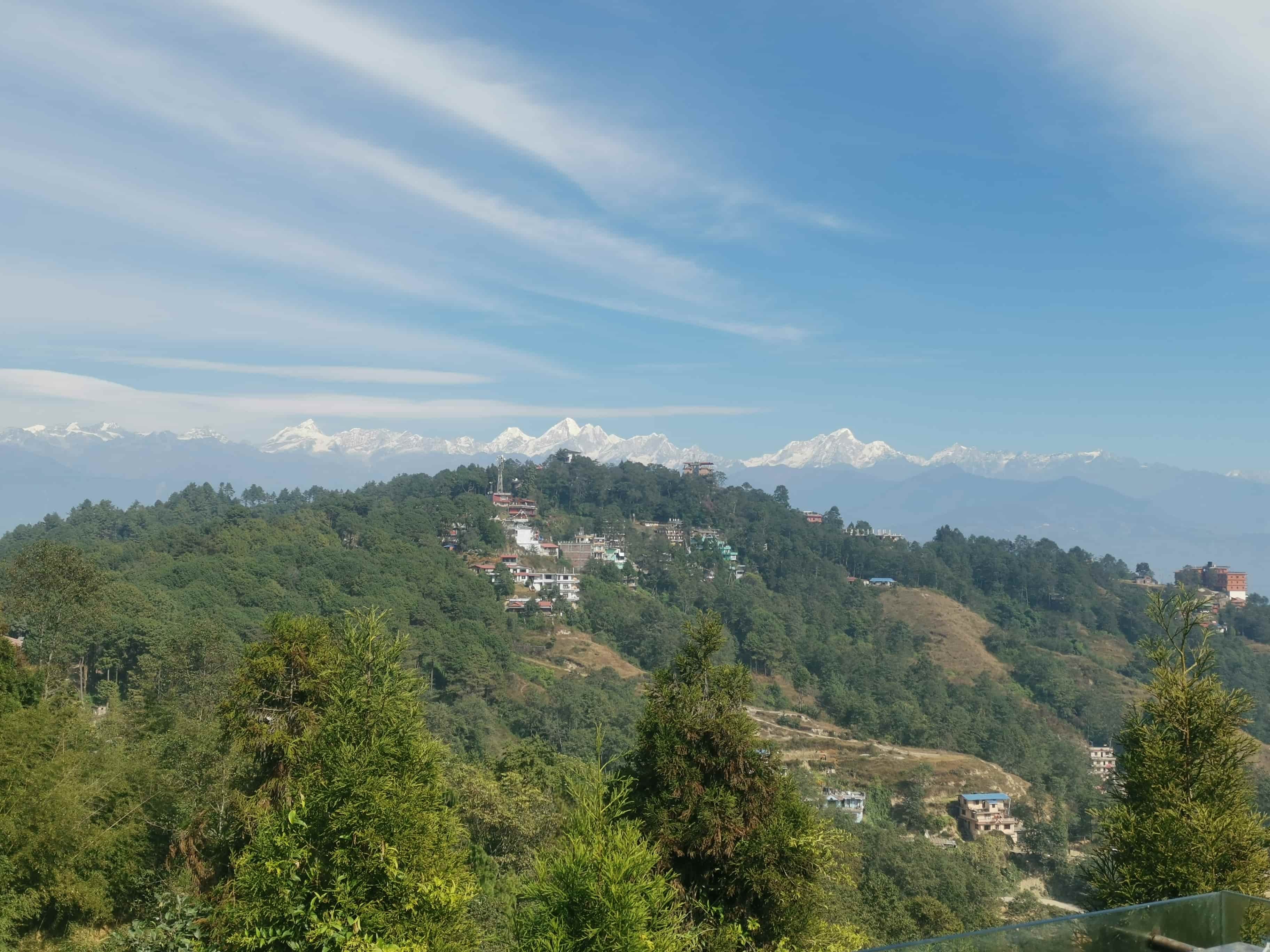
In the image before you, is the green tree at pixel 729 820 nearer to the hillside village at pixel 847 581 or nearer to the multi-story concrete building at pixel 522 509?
the hillside village at pixel 847 581

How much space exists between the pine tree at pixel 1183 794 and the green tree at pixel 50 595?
2552 centimetres

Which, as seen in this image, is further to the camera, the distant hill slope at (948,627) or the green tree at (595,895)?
the distant hill slope at (948,627)

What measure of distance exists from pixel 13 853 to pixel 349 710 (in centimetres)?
634

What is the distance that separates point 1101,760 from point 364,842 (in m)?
52.7

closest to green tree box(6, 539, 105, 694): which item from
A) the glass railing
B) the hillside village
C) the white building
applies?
the hillside village

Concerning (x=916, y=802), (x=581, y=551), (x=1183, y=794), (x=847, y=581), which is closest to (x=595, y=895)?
(x=1183, y=794)

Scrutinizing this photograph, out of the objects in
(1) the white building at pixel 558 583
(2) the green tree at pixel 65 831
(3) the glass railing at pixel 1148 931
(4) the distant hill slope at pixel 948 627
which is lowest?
(4) the distant hill slope at pixel 948 627

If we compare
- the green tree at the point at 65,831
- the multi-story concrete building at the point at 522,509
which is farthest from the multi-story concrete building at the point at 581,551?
the green tree at the point at 65,831

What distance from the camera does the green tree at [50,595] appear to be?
964 inches

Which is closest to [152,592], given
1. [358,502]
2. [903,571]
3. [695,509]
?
[358,502]

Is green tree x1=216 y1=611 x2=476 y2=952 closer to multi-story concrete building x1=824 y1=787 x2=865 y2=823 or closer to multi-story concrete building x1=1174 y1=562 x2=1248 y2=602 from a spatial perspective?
multi-story concrete building x1=824 y1=787 x2=865 y2=823

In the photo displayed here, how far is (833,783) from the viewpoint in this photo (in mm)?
39094

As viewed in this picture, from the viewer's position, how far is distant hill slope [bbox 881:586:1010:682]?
→ 59.7 meters

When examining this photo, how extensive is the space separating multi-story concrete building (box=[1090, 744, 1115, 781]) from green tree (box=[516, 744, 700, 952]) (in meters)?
48.7
